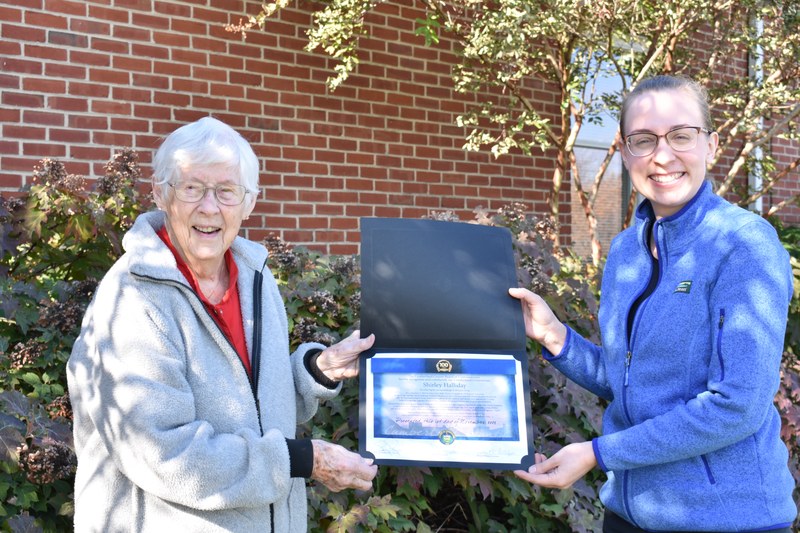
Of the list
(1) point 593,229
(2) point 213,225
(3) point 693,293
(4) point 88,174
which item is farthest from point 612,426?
(1) point 593,229

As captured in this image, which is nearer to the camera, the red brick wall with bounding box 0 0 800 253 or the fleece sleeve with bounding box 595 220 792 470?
the fleece sleeve with bounding box 595 220 792 470

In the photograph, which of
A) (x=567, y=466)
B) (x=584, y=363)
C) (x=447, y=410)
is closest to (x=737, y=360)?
(x=567, y=466)

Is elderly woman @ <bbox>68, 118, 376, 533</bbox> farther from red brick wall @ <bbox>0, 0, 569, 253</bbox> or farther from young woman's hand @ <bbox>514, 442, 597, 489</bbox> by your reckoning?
red brick wall @ <bbox>0, 0, 569, 253</bbox>

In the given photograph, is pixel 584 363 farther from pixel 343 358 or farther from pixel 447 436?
pixel 343 358

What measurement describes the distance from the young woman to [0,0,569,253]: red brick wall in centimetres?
362

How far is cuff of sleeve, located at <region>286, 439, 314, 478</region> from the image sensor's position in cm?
208

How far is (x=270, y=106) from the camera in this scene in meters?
5.59

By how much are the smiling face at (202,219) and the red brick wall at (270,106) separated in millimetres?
2921

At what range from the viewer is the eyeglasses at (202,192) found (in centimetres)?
217

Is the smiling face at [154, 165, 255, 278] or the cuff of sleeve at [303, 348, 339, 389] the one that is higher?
the smiling face at [154, 165, 255, 278]

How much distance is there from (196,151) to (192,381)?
597 mm

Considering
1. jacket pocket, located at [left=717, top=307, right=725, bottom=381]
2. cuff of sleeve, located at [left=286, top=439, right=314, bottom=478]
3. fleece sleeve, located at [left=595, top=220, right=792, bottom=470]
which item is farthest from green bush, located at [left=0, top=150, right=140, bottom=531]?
jacket pocket, located at [left=717, top=307, right=725, bottom=381]

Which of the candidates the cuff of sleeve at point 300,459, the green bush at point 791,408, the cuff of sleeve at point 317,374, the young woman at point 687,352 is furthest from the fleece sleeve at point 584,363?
the green bush at point 791,408

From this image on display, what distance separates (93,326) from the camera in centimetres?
201
